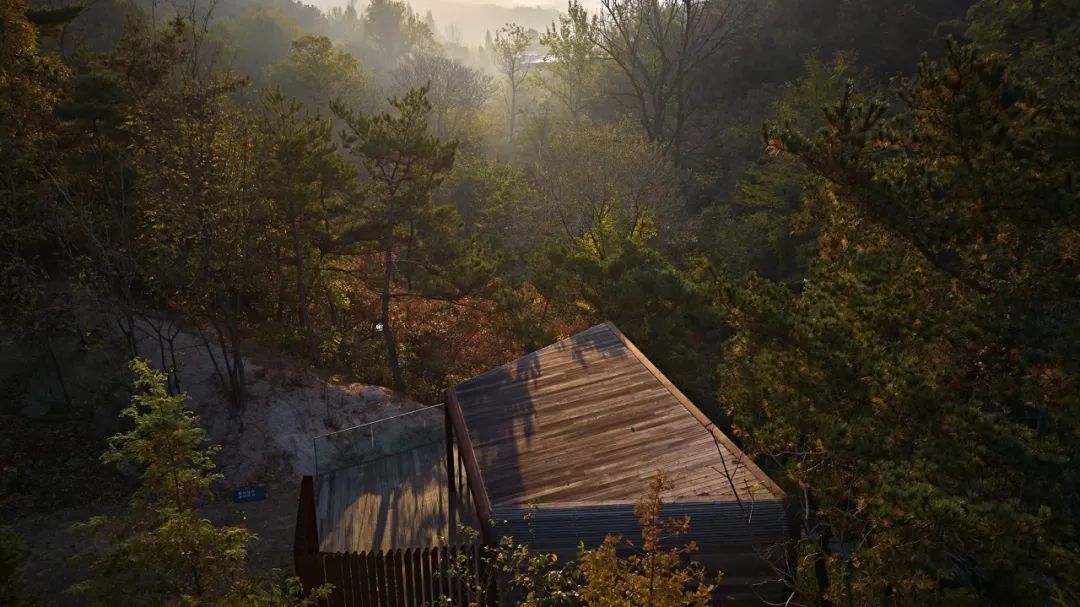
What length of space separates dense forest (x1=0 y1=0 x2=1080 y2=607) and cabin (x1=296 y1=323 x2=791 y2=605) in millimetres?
752

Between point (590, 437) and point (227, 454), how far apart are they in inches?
436

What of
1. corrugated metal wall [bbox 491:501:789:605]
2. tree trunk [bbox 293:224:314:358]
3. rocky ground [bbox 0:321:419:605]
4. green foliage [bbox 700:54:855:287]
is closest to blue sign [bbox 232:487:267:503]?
rocky ground [bbox 0:321:419:605]

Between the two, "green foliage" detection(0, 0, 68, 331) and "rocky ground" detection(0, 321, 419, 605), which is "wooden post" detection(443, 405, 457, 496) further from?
"green foliage" detection(0, 0, 68, 331)

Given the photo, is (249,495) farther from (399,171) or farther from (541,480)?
(399,171)

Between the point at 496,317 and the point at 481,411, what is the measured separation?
10879mm

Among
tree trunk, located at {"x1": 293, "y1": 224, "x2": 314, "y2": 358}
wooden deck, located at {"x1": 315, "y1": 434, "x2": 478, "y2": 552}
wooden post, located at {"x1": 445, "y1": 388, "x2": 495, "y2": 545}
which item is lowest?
wooden deck, located at {"x1": 315, "y1": 434, "x2": 478, "y2": 552}

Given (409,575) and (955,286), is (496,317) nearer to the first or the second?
(409,575)

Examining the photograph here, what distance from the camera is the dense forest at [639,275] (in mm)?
6586

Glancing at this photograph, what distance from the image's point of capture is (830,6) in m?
41.1

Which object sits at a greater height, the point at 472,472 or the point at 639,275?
the point at 639,275

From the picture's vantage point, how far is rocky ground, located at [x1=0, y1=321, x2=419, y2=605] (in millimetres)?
12641

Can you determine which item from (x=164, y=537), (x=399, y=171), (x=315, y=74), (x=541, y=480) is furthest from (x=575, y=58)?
(x=164, y=537)

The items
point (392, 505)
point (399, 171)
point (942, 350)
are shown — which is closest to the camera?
point (942, 350)

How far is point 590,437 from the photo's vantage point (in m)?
9.00
